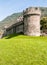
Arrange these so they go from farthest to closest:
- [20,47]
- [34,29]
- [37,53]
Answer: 1. [34,29]
2. [20,47]
3. [37,53]

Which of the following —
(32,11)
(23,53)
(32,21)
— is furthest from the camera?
(32,11)

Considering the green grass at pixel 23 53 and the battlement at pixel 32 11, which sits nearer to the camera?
the green grass at pixel 23 53

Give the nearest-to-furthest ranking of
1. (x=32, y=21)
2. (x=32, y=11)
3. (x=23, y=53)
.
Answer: (x=23, y=53) < (x=32, y=21) < (x=32, y=11)

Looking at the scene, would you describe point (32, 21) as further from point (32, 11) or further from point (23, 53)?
point (23, 53)

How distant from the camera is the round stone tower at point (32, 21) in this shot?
51094mm

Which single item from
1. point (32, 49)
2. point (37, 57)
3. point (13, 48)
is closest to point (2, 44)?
point (13, 48)

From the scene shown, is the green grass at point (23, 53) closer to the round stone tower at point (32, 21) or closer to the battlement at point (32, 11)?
the round stone tower at point (32, 21)

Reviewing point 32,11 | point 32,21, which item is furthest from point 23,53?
point 32,11

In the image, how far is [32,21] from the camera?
5156cm

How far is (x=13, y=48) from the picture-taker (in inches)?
1047

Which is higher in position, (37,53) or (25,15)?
(25,15)

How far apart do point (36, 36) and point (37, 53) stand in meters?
26.1

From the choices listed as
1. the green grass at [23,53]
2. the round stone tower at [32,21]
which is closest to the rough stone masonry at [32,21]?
the round stone tower at [32,21]

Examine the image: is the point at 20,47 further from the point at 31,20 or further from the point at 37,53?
the point at 31,20
